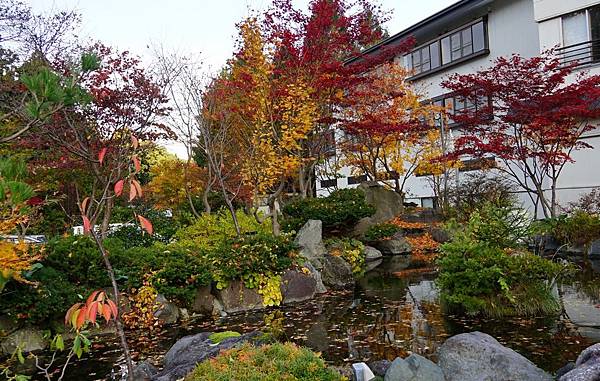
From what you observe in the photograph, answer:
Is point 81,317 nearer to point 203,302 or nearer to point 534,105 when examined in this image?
point 203,302

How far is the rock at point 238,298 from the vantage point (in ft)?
26.7

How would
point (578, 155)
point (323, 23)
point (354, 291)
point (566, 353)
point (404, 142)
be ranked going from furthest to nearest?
point (404, 142)
point (578, 155)
point (323, 23)
point (354, 291)
point (566, 353)

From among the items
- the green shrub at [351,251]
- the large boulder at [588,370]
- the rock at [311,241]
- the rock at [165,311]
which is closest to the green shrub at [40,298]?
the rock at [165,311]

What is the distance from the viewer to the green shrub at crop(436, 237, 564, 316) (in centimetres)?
660

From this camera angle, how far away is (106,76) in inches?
429

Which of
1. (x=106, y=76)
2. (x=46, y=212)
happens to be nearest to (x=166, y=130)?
(x=106, y=76)

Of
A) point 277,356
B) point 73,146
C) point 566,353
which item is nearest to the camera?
point 277,356

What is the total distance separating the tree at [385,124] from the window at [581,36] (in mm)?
4882

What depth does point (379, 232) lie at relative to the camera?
545 inches

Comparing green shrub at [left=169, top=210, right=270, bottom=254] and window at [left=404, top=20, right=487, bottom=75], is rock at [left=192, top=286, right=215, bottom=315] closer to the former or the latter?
green shrub at [left=169, top=210, right=270, bottom=254]

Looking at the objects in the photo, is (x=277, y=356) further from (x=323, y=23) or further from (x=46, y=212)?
(x=46, y=212)

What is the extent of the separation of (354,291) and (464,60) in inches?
546

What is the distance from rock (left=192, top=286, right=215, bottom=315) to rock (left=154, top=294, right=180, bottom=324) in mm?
442

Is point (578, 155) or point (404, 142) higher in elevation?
point (404, 142)
